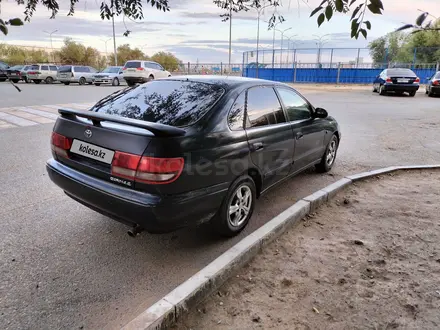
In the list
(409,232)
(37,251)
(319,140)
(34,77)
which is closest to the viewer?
(37,251)

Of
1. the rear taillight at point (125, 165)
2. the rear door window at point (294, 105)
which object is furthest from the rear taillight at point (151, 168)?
the rear door window at point (294, 105)

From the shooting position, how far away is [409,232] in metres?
3.69

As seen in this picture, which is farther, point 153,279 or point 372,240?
point 372,240

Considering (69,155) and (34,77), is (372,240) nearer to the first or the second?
(69,155)

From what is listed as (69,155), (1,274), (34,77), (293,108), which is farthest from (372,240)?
(34,77)

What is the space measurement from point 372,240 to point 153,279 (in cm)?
225

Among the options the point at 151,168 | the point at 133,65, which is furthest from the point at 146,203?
the point at 133,65

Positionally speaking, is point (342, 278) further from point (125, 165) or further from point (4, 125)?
point (4, 125)

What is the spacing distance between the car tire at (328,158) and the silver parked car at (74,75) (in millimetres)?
27807

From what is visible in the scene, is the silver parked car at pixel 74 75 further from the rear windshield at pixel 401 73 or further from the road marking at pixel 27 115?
the rear windshield at pixel 401 73

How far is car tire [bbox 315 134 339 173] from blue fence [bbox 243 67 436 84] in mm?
30018

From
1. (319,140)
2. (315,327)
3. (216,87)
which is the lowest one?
(315,327)

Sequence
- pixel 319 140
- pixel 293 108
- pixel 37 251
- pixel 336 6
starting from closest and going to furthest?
pixel 336 6, pixel 37 251, pixel 293 108, pixel 319 140

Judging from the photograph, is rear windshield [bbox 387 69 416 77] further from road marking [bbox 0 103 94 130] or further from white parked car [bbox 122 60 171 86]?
road marking [bbox 0 103 94 130]
